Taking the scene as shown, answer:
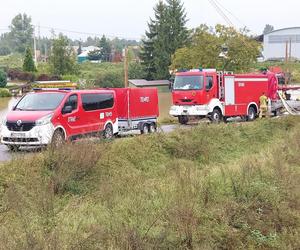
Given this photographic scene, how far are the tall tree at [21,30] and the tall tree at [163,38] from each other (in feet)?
234

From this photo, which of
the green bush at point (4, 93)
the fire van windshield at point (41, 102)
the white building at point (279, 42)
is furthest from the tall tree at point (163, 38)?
the fire van windshield at point (41, 102)

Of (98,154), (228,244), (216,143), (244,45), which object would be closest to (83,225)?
(228,244)

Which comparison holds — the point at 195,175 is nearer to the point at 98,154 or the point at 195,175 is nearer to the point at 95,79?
the point at 98,154

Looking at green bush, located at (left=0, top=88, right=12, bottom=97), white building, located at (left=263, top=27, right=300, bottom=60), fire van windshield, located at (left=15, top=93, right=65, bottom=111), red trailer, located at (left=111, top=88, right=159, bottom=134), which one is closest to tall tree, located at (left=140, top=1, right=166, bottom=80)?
green bush, located at (left=0, top=88, right=12, bottom=97)

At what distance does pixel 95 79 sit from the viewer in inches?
2899

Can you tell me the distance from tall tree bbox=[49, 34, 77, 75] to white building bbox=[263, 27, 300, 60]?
53.8 m

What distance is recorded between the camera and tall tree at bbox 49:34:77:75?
6862 cm

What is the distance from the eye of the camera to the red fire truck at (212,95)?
25.6m

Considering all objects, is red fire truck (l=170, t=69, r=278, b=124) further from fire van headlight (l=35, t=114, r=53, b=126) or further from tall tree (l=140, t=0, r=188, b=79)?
tall tree (l=140, t=0, r=188, b=79)

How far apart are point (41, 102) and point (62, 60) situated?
Answer: 54285mm

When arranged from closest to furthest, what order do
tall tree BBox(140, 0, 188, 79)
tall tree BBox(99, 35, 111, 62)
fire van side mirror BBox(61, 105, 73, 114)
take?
1. fire van side mirror BBox(61, 105, 73, 114)
2. tall tree BBox(140, 0, 188, 79)
3. tall tree BBox(99, 35, 111, 62)

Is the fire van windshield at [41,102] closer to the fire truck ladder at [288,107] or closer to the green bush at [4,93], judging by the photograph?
the fire truck ladder at [288,107]

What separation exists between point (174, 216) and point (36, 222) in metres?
2.42

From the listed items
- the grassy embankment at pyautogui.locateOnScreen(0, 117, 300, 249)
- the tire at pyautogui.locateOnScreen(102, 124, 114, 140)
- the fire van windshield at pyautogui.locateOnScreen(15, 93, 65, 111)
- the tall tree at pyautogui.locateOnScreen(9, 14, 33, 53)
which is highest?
the tall tree at pyautogui.locateOnScreen(9, 14, 33, 53)
